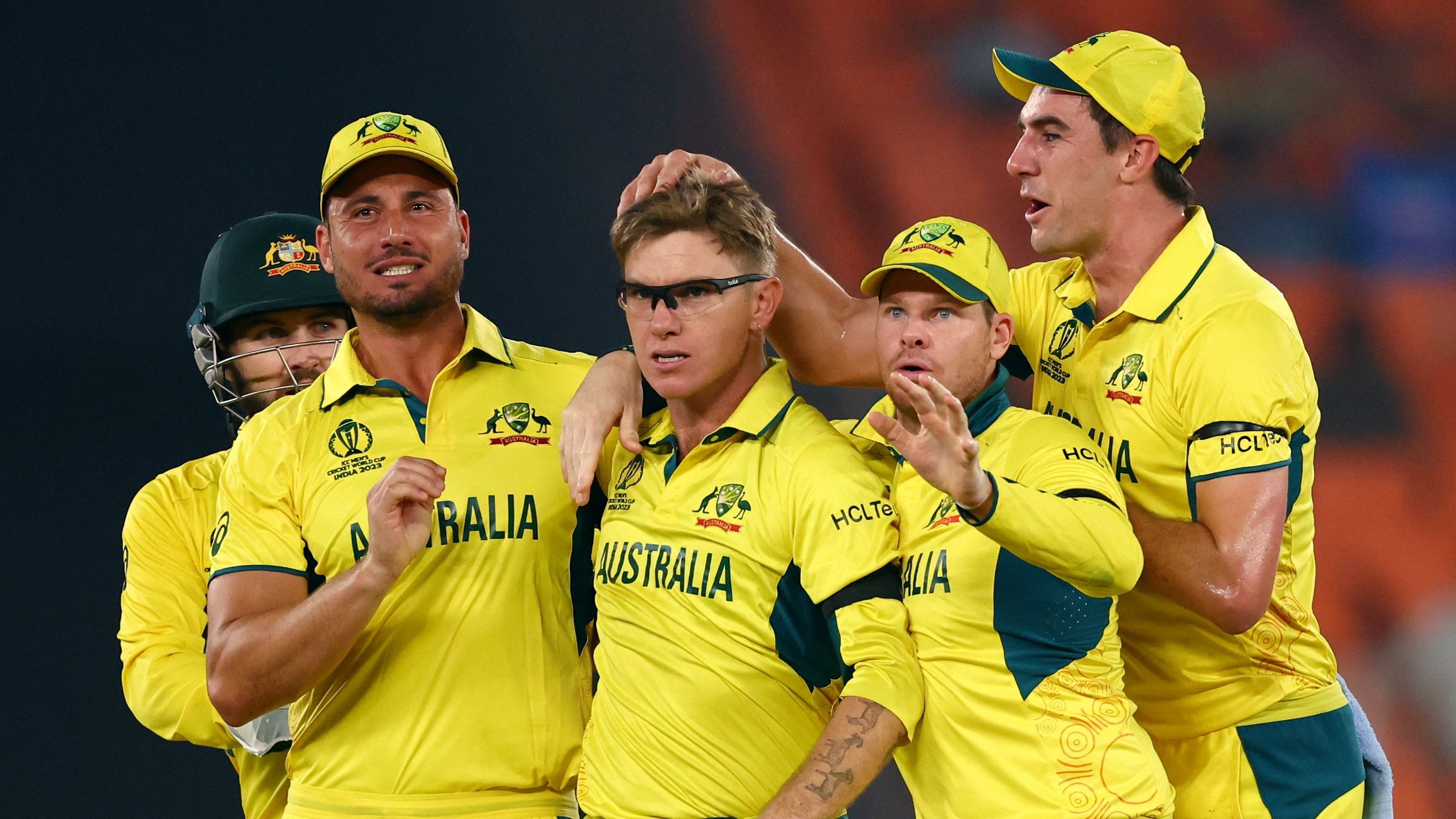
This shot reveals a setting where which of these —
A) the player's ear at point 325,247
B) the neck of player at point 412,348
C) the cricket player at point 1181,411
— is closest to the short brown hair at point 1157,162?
the cricket player at point 1181,411

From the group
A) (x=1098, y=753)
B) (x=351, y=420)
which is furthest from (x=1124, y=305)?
(x=351, y=420)

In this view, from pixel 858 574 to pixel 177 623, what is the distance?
64.6 inches

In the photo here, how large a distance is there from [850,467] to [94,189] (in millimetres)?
3112

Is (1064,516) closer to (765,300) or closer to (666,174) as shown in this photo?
(765,300)

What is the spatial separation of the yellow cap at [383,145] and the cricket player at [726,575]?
487mm

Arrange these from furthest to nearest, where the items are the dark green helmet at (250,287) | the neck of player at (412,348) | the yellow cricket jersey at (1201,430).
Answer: the dark green helmet at (250,287) < the neck of player at (412,348) < the yellow cricket jersey at (1201,430)

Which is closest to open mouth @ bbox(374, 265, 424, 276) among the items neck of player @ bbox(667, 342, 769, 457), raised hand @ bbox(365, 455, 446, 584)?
raised hand @ bbox(365, 455, 446, 584)

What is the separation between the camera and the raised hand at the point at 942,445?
2.00 meters

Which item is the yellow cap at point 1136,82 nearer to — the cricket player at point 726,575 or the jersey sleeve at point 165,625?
the cricket player at point 726,575

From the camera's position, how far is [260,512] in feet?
8.86

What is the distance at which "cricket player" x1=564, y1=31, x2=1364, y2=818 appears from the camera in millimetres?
2451

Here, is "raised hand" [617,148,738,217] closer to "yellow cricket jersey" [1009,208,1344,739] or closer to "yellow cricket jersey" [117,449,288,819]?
"yellow cricket jersey" [1009,208,1344,739]

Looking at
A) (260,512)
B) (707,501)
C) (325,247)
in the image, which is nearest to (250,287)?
(325,247)

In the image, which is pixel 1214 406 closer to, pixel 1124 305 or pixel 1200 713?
pixel 1124 305
